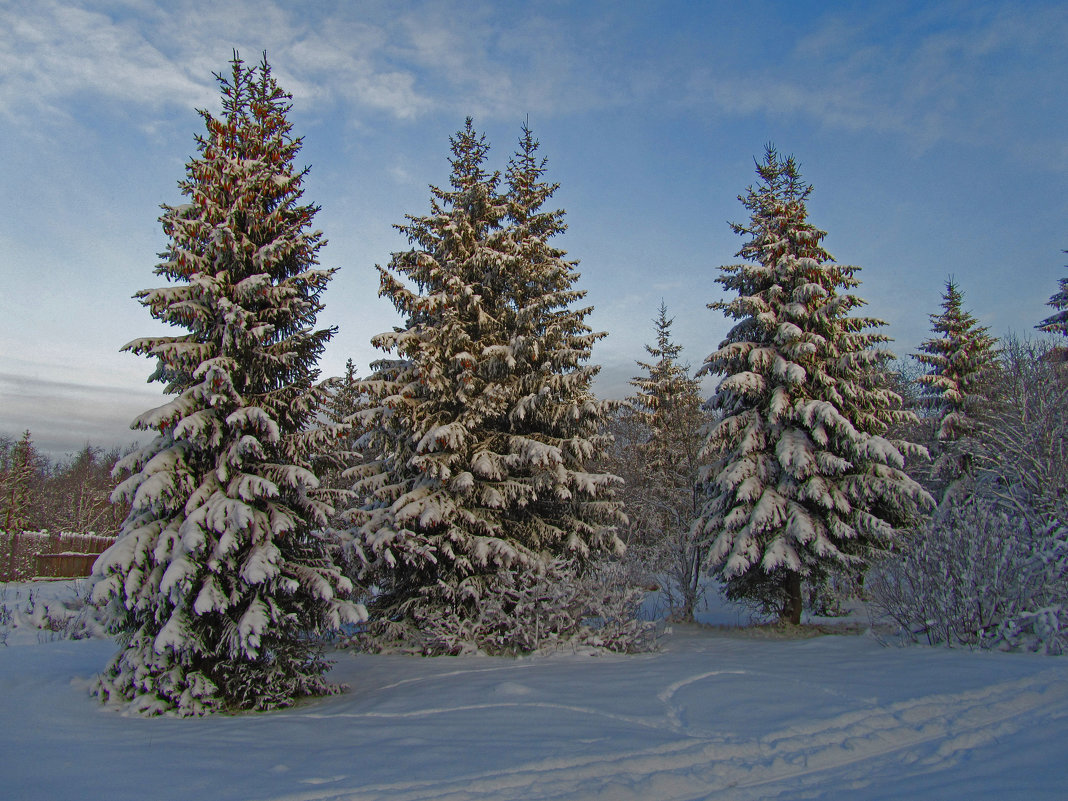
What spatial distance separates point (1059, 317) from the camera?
73.8 feet

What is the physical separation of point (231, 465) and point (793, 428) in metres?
13.6

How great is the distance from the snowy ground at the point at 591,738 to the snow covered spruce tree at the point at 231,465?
2.59 ft

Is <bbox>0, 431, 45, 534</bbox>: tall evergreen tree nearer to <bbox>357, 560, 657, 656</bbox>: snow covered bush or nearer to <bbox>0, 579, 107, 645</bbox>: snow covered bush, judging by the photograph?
<bbox>0, 579, 107, 645</bbox>: snow covered bush

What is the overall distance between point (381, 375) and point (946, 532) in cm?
1234

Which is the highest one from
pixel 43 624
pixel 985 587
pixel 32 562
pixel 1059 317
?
pixel 1059 317

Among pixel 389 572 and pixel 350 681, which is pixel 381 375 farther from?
pixel 350 681

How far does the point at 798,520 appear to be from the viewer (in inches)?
588

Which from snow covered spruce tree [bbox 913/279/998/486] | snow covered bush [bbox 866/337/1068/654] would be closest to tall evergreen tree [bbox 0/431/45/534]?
snow covered bush [bbox 866/337/1068/654]

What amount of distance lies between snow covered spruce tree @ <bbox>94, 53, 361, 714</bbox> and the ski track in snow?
5.30 feet

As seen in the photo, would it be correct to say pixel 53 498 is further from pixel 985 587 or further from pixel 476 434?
pixel 985 587

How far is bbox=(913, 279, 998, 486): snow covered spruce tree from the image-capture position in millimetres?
22969

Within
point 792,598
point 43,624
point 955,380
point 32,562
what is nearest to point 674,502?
Answer: point 792,598

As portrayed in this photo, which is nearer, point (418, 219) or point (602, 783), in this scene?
point (602, 783)

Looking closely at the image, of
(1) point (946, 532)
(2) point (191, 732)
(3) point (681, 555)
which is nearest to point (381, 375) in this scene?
(2) point (191, 732)
